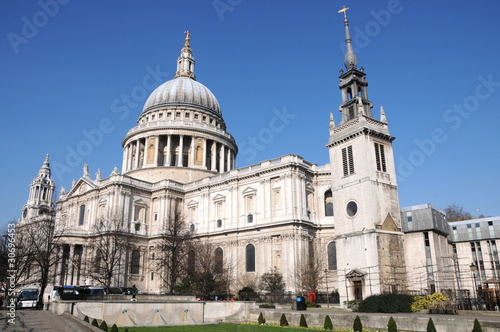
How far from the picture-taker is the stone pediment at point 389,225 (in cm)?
3603

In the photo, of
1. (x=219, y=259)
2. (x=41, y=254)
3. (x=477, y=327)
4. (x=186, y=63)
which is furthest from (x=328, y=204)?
(x=186, y=63)

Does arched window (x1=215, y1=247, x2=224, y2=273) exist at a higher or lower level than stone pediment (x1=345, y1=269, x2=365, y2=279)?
higher

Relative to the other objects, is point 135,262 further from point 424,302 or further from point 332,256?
point 424,302

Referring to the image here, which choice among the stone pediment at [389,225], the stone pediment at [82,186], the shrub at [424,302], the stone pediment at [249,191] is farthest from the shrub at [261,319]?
the stone pediment at [82,186]

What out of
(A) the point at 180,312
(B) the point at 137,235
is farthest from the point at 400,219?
(B) the point at 137,235

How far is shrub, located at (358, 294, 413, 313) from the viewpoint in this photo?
84.0 feet

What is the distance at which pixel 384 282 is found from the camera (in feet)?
112

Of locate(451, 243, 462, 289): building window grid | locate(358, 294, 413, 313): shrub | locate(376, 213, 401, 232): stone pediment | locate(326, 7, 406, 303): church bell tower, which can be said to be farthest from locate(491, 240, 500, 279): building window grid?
locate(358, 294, 413, 313): shrub

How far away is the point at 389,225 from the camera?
120ft

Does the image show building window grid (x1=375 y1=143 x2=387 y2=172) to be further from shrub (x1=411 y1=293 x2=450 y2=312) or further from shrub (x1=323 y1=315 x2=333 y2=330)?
shrub (x1=323 y1=315 x2=333 y2=330)

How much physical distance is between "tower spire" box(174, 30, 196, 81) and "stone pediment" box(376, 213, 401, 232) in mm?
62961

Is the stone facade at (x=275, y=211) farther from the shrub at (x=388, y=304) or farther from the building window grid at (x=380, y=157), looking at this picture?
the shrub at (x=388, y=304)

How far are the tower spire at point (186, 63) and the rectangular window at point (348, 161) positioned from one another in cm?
5645

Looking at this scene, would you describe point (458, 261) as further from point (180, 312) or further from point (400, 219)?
point (180, 312)
